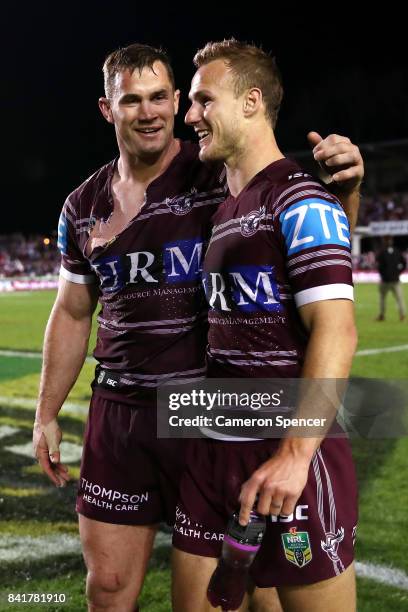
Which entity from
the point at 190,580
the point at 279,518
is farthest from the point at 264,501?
the point at 190,580

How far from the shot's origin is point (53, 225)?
65.1 metres

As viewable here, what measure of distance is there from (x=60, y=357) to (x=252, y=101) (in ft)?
4.60

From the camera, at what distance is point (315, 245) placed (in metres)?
2.01

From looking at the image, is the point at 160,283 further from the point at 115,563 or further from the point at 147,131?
the point at 115,563

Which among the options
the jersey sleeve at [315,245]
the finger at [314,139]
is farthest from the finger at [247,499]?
the finger at [314,139]

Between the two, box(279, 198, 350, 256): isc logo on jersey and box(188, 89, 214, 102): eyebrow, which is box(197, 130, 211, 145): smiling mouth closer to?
box(188, 89, 214, 102): eyebrow

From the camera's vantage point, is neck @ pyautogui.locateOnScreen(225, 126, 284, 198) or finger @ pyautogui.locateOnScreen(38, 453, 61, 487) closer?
neck @ pyautogui.locateOnScreen(225, 126, 284, 198)

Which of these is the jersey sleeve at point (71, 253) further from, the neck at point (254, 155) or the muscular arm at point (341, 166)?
the muscular arm at point (341, 166)

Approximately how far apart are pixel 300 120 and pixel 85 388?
4821 cm

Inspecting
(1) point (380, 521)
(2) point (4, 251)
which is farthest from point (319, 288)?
(2) point (4, 251)

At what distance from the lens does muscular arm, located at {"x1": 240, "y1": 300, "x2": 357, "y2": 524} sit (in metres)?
1.88

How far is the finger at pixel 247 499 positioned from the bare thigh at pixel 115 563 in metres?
0.96

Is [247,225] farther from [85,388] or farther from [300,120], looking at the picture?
[300,120]

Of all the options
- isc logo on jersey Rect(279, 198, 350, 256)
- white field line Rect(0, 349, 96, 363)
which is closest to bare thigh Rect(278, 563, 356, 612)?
isc logo on jersey Rect(279, 198, 350, 256)
